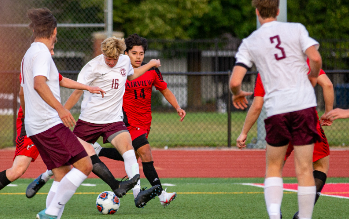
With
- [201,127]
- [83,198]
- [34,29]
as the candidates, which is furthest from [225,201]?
[201,127]

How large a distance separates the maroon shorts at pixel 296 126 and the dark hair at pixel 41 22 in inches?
79.2

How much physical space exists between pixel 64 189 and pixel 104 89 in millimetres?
1620

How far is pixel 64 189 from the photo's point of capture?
4.46m

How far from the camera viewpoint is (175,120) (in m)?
14.9

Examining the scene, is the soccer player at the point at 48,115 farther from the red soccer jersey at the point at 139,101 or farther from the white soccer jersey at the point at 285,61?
the red soccer jersey at the point at 139,101

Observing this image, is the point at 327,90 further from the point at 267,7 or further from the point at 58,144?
the point at 58,144

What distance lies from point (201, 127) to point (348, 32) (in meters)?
13.5

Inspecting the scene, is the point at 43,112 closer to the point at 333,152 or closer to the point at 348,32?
the point at 333,152

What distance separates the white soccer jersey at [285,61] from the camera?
391 cm

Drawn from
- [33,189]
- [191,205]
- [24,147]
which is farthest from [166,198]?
[24,147]

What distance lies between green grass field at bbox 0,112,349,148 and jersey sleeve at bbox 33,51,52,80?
6.90 metres

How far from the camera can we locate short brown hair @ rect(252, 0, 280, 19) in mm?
3959

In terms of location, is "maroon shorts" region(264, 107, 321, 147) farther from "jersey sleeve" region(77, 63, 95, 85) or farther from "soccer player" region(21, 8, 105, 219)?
"jersey sleeve" region(77, 63, 95, 85)

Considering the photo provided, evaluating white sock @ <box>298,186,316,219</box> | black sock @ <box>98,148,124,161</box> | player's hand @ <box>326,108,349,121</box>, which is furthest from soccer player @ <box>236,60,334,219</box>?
black sock @ <box>98,148,124,161</box>
